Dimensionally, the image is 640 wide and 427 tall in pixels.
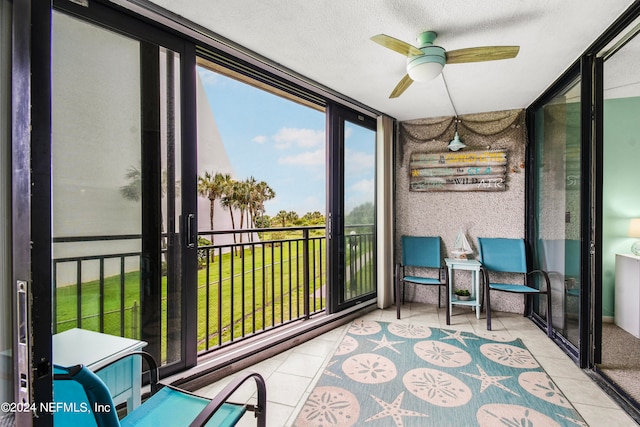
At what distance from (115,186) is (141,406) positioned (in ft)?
3.69

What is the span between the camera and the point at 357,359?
2.45m

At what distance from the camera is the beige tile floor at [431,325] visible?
1.77 metres

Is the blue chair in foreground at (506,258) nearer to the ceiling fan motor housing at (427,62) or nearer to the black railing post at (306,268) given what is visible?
the black railing post at (306,268)

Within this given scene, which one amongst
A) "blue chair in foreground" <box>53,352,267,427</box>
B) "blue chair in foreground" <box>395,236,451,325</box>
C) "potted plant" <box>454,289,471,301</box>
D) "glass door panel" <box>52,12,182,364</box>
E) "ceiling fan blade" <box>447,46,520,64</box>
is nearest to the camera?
"blue chair in foreground" <box>53,352,267,427</box>

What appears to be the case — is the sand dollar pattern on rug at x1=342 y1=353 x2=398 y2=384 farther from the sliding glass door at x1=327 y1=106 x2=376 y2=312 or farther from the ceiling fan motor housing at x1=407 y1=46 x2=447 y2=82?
the ceiling fan motor housing at x1=407 y1=46 x2=447 y2=82

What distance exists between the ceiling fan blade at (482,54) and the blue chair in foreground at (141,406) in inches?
86.8

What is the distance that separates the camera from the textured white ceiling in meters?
1.73

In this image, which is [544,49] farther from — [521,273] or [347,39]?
[521,273]

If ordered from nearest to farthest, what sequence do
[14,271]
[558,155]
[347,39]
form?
1. [14,271]
2. [347,39]
3. [558,155]

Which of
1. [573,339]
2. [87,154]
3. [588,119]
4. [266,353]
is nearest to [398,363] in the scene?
[266,353]

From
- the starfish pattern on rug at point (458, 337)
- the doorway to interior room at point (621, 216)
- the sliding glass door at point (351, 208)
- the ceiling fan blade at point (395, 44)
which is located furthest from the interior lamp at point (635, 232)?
the ceiling fan blade at point (395, 44)

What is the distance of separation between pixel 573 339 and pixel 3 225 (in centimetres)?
350

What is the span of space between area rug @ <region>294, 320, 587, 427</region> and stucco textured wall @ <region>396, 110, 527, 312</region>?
131cm

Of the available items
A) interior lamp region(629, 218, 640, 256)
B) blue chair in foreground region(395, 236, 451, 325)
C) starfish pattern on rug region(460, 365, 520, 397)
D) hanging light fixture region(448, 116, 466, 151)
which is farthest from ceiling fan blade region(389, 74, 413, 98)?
interior lamp region(629, 218, 640, 256)
